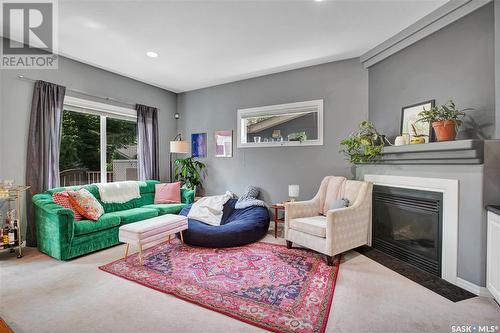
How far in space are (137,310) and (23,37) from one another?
3.75 meters

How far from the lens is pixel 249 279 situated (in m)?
2.48

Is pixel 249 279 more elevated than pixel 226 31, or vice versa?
pixel 226 31

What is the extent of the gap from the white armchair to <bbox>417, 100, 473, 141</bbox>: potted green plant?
998 mm

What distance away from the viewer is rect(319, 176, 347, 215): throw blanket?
3500 mm

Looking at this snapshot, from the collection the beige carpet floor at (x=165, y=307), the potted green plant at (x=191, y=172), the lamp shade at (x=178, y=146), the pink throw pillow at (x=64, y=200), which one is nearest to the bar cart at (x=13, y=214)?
the pink throw pillow at (x=64, y=200)

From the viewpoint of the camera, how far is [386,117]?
11.5 ft

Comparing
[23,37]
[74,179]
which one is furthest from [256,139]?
[23,37]

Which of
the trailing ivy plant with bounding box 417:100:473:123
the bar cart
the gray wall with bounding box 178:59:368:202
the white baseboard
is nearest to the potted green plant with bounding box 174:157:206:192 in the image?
the gray wall with bounding box 178:59:368:202

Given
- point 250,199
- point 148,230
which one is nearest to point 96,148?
point 148,230

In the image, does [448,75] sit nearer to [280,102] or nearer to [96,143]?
[280,102]

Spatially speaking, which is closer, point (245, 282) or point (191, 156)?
point (245, 282)

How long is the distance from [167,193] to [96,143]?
5.03ft

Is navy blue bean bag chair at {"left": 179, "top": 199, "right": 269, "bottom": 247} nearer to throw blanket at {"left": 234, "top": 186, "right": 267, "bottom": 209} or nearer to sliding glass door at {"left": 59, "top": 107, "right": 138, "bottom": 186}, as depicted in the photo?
throw blanket at {"left": 234, "top": 186, "right": 267, "bottom": 209}

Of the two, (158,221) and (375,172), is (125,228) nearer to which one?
(158,221)
